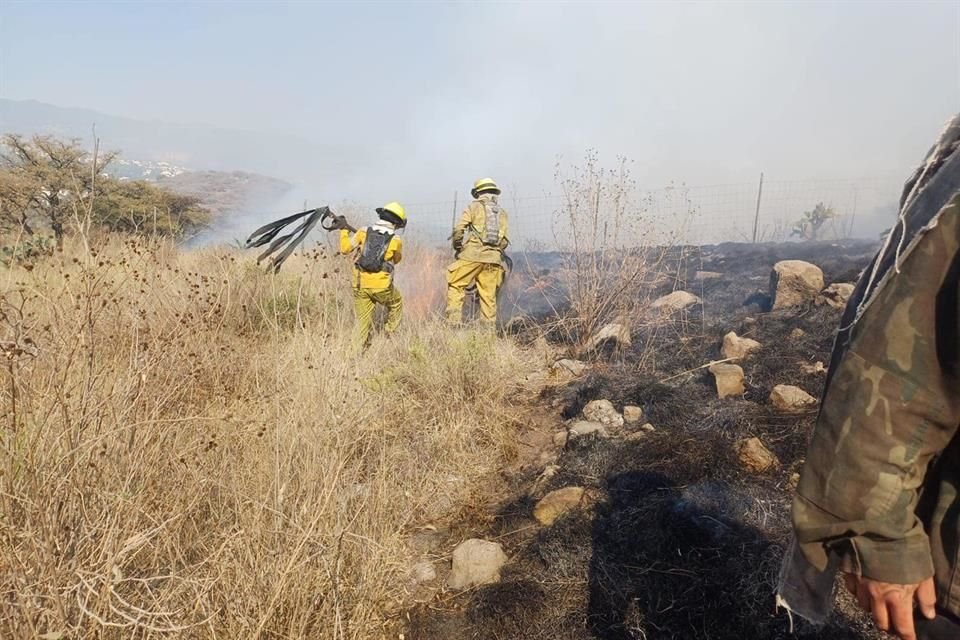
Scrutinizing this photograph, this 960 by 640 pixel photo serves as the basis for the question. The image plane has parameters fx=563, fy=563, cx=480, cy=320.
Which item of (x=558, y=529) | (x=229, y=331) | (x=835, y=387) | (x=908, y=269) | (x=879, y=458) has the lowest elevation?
(x=558, y=529)

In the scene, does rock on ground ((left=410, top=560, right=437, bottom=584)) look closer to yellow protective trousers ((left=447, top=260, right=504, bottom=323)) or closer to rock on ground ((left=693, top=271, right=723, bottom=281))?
yellow protective trousers ((left=447, top=260, right=504, bottom=323))

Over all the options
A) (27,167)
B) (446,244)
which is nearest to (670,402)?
(446,244)

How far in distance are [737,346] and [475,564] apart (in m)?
3.31

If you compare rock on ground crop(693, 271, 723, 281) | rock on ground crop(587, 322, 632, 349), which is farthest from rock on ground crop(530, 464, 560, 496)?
rock on ground crop(693, 271, 723, 281)

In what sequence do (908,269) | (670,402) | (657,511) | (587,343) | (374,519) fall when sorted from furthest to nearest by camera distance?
(587,343)
(670,402)
(657,511)
(374,519)
(908,269)

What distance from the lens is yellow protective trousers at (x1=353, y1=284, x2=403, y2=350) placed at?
614cm

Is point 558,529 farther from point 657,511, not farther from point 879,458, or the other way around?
point 879,458

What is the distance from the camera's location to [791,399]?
377 cm

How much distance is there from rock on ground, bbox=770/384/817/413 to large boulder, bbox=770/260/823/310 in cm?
251

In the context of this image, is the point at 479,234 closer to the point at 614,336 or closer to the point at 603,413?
the point at 614,336

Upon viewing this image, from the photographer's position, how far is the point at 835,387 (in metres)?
1.08

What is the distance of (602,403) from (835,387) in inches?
130

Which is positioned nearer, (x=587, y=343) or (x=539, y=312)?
(x=587, y=343)

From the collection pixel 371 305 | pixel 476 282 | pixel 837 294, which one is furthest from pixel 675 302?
pixel 371 305
